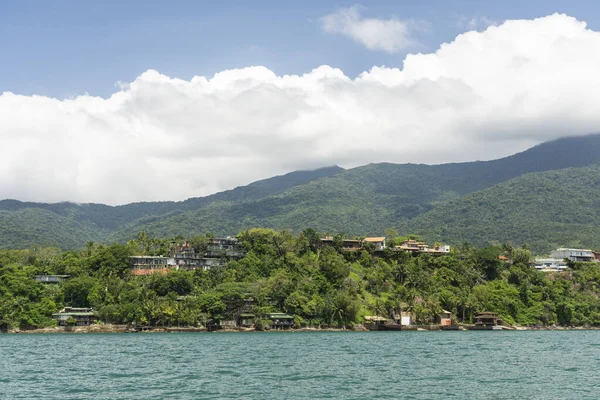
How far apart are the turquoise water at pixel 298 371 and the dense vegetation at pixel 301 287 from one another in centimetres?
3335

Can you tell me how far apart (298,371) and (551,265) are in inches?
4556

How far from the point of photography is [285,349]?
2393 inches

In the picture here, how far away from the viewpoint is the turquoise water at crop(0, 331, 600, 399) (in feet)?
113

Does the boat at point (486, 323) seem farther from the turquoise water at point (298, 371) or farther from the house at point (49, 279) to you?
the house at point (49, 279)

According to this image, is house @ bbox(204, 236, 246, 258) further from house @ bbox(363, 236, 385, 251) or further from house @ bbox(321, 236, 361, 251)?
house @ bbox(363, 236, 385, 251)

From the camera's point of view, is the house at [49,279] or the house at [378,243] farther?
the house at [378,243]

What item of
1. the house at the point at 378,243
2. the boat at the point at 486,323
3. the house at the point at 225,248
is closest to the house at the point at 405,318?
the boat at the point at 486,323

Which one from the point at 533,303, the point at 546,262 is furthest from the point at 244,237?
the point at 546,262

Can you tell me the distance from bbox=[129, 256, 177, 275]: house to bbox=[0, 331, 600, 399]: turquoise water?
49.7 meters

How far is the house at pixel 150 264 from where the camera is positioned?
11469 centimetres

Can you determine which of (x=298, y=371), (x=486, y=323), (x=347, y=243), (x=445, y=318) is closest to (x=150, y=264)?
(x=347, y=243)

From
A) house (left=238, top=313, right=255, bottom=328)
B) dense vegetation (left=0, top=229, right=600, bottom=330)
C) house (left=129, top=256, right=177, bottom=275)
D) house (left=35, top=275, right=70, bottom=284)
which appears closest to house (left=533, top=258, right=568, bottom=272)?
dense vegetation (left=0, top=229, right=600, bottom=330)

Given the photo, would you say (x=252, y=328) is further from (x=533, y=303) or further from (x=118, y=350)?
(x=533, y=303)

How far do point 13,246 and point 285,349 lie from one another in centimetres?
16525
